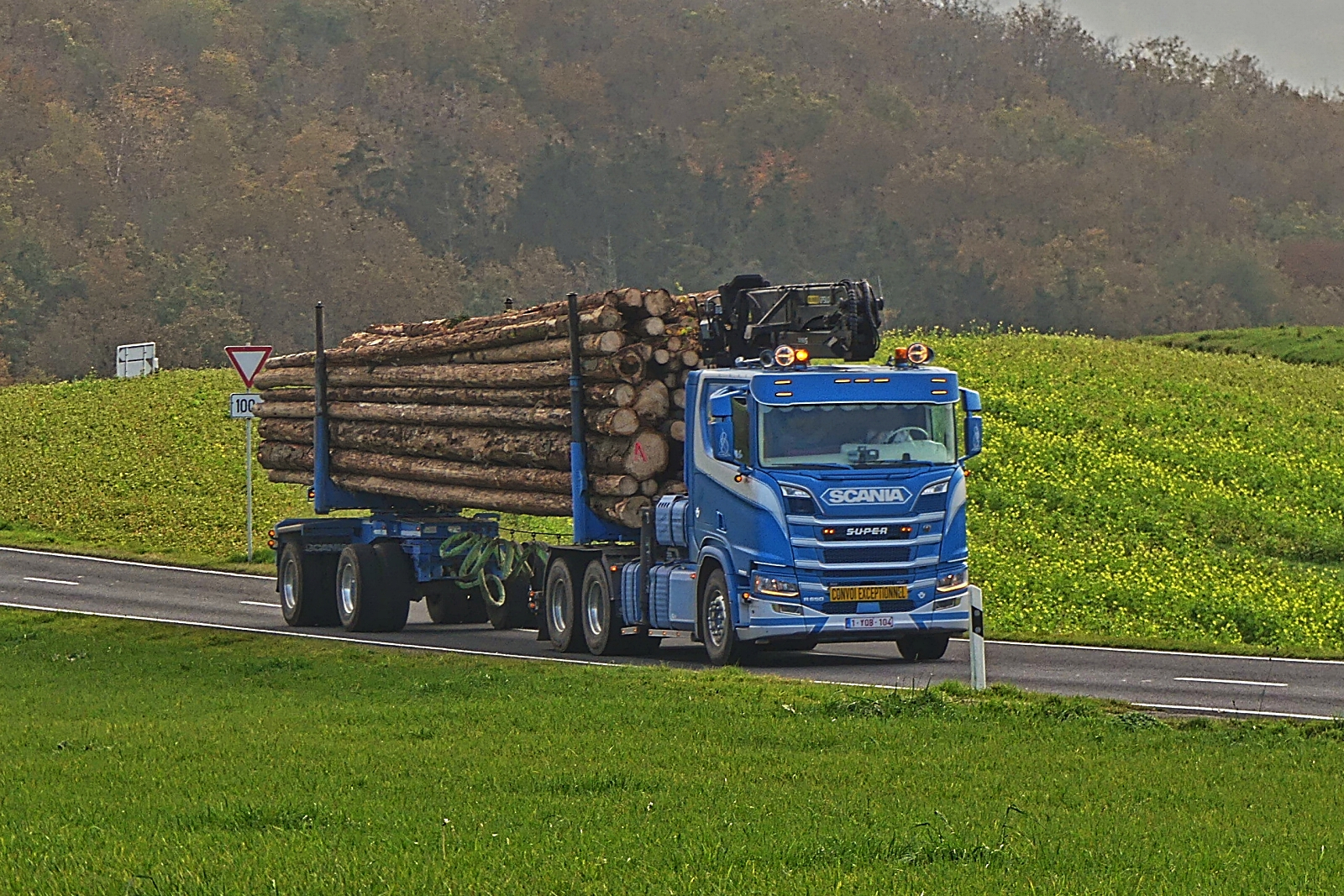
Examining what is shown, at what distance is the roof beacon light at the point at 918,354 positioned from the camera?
18984 millimetres

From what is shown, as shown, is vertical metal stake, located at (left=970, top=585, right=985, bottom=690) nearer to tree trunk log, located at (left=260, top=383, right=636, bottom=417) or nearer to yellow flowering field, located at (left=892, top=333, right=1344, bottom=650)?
tree trunk log, located at (left=260, top=383, right=636, bottom=417)

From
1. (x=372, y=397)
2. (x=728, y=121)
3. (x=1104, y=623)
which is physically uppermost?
(x=728, y=121)

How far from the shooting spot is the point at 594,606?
68.1 feet

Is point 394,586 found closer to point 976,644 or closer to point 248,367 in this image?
point 248,367

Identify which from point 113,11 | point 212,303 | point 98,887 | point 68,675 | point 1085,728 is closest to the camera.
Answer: point 98,887

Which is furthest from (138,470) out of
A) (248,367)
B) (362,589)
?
(362,589)

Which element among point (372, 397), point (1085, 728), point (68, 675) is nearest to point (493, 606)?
point (372, 397)

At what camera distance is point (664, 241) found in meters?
107

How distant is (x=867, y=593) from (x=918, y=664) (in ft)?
5.99

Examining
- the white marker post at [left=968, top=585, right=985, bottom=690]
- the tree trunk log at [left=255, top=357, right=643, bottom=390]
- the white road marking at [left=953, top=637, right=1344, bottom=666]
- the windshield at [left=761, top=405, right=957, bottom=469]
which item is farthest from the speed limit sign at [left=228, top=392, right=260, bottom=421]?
the white marker post at [left=968, top=585, right=985, bottom=690]

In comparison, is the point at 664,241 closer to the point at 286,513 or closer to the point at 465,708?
the point at 286,513

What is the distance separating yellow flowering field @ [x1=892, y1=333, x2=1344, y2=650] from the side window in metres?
6.82

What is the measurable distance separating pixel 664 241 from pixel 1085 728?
309 ft

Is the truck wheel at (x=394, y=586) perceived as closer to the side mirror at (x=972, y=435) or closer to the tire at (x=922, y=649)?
the tire at (x=922, y=649)
